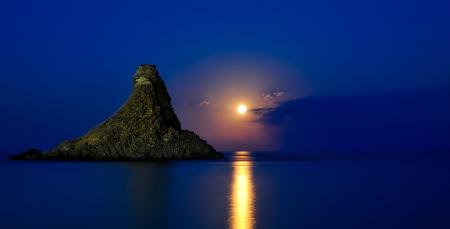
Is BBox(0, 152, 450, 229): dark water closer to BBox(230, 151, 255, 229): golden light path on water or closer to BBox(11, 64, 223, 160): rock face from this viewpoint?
BBox(230, 151, 255, 229): golden light path on water

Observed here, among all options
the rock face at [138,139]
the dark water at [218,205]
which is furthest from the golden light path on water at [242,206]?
the rock face at [138,139]

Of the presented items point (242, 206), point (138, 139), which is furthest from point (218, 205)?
point (138, 139)

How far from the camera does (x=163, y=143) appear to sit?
140 meters

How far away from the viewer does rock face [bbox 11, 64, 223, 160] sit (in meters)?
139

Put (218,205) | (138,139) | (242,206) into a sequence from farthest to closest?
1. (138,139)
2. (218,205)
3. (242,206)

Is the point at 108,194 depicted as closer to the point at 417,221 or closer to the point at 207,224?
the point at 207,224

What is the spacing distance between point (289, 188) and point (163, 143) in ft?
272

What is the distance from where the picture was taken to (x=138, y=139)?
138875 millimetres

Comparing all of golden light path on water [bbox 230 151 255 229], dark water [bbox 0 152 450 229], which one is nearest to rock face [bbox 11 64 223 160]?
dark water [bbox 0 152 450 229]

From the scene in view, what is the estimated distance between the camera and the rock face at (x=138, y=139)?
138875mm

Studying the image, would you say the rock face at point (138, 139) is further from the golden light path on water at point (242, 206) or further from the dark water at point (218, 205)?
the golden light path on water at point (242, 206)

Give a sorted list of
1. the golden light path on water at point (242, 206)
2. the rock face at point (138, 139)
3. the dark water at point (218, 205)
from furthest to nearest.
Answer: the rock face at point (138, 139)
the dark water at point (218, 205)
the golden light path on water at point (242, 206)

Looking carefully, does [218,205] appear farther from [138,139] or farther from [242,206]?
[138,139]

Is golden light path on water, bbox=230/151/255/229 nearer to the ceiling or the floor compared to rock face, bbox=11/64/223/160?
nearer to the floor
